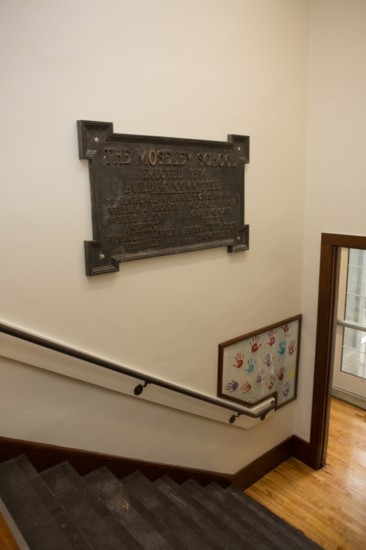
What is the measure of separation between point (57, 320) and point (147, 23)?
67.8 inches

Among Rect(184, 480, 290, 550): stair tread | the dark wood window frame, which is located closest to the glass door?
the dark wood window frame

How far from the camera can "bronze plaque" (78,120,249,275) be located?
2.20 meters

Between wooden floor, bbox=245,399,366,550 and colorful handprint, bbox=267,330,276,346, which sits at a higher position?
colorful handprint, bbox=267,330,276,346

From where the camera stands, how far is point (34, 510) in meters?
1.93

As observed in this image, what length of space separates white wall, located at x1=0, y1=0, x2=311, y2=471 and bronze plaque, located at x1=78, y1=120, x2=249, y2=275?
0.07 m

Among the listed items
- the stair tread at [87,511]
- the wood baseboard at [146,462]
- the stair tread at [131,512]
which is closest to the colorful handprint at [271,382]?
the wood baseboard at [146,462]

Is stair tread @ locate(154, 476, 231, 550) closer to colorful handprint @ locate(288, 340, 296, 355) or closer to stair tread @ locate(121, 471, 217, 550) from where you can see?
stair tread @ locate(121, 471, 217, 550)

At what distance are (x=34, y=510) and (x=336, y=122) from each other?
3284 millimetres

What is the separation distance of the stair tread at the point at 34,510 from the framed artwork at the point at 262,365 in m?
1.49

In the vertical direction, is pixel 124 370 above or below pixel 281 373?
above

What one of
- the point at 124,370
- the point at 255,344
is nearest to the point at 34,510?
the point at 124,370

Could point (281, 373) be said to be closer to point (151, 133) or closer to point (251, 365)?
point (251, 365)

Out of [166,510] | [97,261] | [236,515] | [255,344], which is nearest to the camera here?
[97,261]

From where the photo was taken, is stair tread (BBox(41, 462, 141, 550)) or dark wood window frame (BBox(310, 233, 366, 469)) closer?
stair tread (BBox(41, 462, 141, 550))
